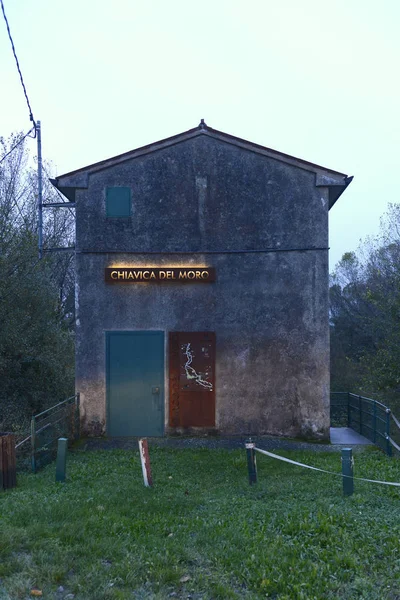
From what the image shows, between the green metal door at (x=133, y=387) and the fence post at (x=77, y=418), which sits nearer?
the fence post at (x=77, y=418)

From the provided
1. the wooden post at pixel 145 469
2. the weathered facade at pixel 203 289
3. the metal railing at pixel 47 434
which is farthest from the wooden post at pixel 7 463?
the weathered facade at pixel 203 289

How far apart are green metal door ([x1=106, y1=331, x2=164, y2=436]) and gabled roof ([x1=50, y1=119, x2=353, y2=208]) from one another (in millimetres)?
3928

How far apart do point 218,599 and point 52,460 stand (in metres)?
7.39

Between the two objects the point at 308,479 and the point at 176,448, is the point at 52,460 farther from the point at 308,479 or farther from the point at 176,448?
the point at 308,479

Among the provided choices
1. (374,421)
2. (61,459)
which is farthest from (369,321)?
(61,459)

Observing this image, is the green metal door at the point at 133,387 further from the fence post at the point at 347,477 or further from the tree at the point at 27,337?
the fence post at the point at 347,477

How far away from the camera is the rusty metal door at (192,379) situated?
12922mm

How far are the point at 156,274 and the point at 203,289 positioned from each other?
3.95ft

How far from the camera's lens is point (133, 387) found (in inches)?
510

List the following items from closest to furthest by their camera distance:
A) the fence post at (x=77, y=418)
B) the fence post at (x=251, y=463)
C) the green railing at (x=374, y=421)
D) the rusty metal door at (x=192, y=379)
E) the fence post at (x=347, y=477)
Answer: the fence post at (x=347, y=477)
the fence post at (x=251, y=463)
the green railing at (x=374, y=421)
the fence post at (x=77, y=418)
the rusty metal door at (x=192, y=379)

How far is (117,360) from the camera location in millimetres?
13008

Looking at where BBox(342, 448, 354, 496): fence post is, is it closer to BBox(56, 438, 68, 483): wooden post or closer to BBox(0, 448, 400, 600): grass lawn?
BBox(0, 448, 400, 600): grass lawn

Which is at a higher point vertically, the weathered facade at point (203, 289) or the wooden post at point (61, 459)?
the weathered facade at point (203, 289)

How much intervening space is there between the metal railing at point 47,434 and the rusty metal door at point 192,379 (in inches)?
90.7
